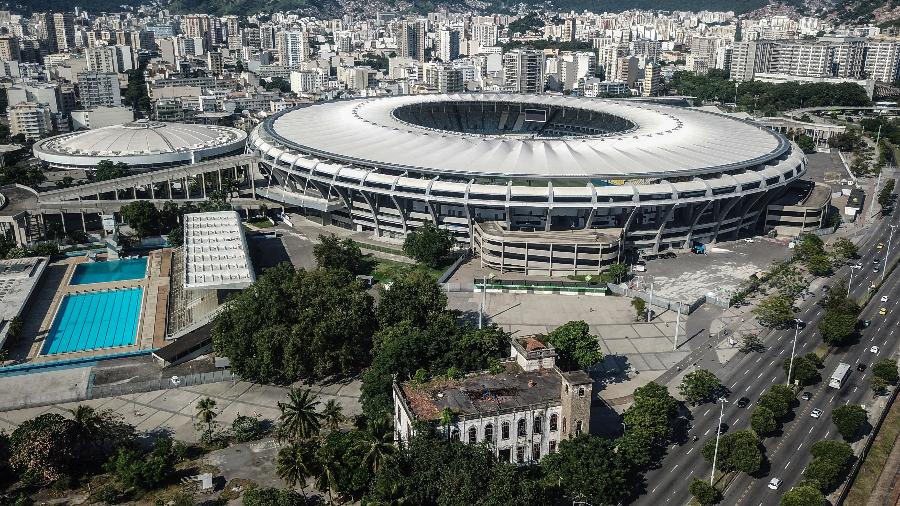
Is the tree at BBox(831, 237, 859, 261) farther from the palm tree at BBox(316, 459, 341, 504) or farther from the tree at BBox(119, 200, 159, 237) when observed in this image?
the tree at BBox(119, 200, 159, 237)

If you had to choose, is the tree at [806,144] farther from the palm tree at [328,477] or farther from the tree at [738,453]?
the palm tree at [328,477]

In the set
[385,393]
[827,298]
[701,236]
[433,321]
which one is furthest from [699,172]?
[385,393]

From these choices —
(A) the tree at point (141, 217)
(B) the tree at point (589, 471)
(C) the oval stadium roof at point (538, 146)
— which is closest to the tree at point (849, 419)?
(B) the tree at point (589, 471)

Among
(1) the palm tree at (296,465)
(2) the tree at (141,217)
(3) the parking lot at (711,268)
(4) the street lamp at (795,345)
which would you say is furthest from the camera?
(2) the tree at (141,217)

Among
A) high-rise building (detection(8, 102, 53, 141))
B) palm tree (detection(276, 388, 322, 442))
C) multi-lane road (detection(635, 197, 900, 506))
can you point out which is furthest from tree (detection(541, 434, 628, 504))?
high-rise building (detection(8, 102, 53, 141))

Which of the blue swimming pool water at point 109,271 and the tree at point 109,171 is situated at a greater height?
the tree at point 109,171

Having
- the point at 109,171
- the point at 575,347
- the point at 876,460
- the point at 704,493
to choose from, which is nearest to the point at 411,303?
the point at 575,347
